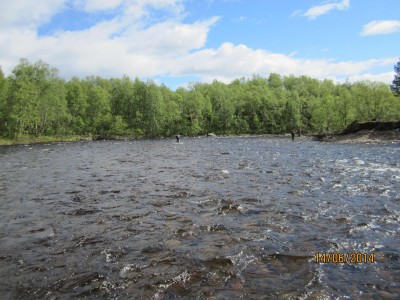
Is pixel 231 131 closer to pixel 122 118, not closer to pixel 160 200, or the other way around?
pixel 122 118

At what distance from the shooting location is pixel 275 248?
962 centimetres

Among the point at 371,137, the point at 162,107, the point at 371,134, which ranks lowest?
the point at 371,137

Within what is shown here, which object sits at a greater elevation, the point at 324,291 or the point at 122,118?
the point at 122,118

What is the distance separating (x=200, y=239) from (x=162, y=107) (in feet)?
373

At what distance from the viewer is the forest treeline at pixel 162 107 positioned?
86.5m

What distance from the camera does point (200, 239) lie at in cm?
1059

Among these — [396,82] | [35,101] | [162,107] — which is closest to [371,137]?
[396,82]

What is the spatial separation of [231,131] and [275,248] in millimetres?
123138

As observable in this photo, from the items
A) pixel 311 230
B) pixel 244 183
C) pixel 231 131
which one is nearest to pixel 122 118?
pixel 231 131

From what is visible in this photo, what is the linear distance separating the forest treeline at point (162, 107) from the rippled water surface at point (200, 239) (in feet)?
255
